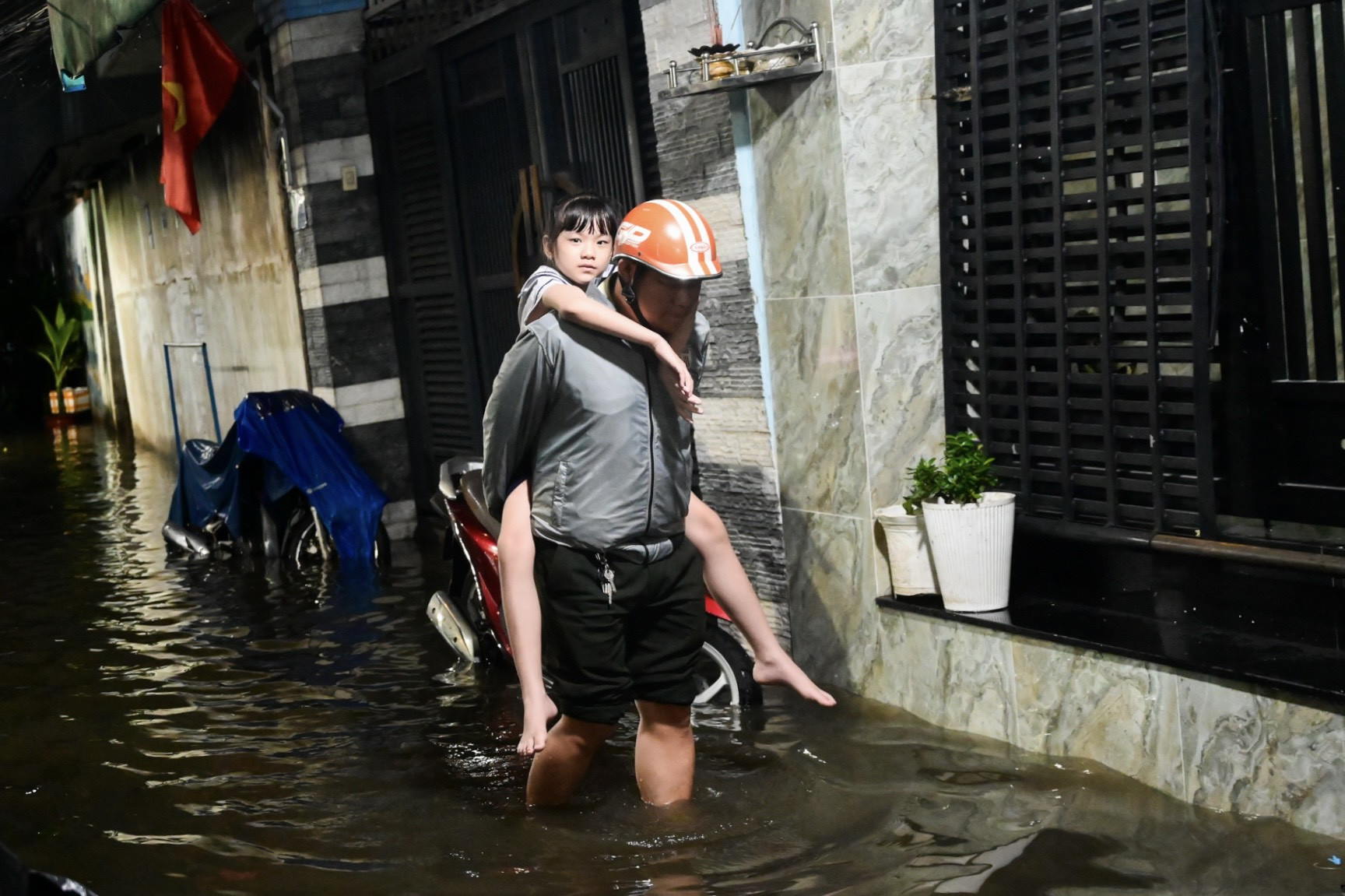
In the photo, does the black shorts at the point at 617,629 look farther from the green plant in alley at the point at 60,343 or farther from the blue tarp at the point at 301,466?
the green plant in alley at the point at 60,343

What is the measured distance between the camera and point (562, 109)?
8344 mm

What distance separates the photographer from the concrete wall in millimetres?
12328

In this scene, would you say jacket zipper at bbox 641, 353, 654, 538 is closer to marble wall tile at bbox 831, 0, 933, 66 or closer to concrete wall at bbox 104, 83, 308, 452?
marble wall tile at bbox 831, 0, 933, 66

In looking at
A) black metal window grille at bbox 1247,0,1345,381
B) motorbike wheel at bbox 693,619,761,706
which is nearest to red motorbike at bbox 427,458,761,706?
motorbike wheel at bbox 693,619,761,706

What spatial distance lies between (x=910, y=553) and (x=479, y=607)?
2.26 m

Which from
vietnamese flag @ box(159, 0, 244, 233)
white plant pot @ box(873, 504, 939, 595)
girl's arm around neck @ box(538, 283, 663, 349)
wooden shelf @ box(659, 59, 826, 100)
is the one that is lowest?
white plant pot @ box(873, 504, 939, 595)

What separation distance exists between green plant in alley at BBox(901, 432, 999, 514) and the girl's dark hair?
146 cm

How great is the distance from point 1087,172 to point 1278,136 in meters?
0.63

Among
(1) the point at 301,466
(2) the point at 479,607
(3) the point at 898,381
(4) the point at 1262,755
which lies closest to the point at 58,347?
(1) the point at 301,466

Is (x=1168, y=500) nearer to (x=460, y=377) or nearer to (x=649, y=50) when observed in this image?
(x=649, y=50)

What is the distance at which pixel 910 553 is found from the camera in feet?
18.9

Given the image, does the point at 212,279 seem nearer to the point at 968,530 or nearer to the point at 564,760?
the point at 968,530

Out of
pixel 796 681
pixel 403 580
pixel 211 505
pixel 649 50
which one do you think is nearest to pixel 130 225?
pixel 211 505

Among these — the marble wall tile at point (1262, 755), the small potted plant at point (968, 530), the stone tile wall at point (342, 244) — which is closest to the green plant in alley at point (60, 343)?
the stone tile wall at point (342, 244)
